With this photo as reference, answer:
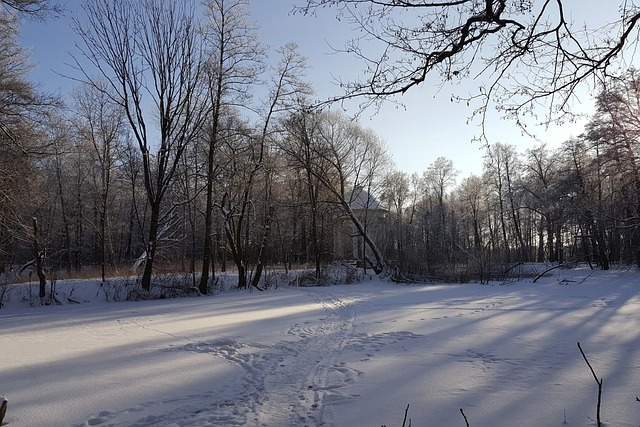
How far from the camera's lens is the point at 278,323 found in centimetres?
1012

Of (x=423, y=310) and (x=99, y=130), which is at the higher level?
(x=99, y=130)

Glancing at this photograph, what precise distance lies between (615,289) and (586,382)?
48.8 feet

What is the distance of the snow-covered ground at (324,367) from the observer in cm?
428

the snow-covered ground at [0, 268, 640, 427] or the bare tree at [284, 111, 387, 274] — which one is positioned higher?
the bare tree at [284, 111, 387, 274]

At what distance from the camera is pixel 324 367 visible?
20.1 ft

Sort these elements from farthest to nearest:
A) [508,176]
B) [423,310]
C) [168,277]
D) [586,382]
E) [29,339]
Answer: [508,176]
[168,277]
[423,310]
[29,339]
[586,382]

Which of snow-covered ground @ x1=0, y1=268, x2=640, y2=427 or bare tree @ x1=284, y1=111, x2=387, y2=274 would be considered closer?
snow-covered ground @ x1=0, y1=268, x2=640, y2=427

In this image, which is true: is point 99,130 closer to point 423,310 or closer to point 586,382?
point 423,310

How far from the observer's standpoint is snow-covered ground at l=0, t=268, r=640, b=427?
14.0ft

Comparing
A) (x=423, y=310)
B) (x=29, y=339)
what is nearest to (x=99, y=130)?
(x=29, y=339)

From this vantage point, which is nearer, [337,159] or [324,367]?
[324,367]

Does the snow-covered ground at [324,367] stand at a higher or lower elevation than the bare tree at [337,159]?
lower

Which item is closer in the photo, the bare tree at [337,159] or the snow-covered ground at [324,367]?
the snow-covered ground at [324,367]

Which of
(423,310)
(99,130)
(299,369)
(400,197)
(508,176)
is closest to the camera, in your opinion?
(299,369)
